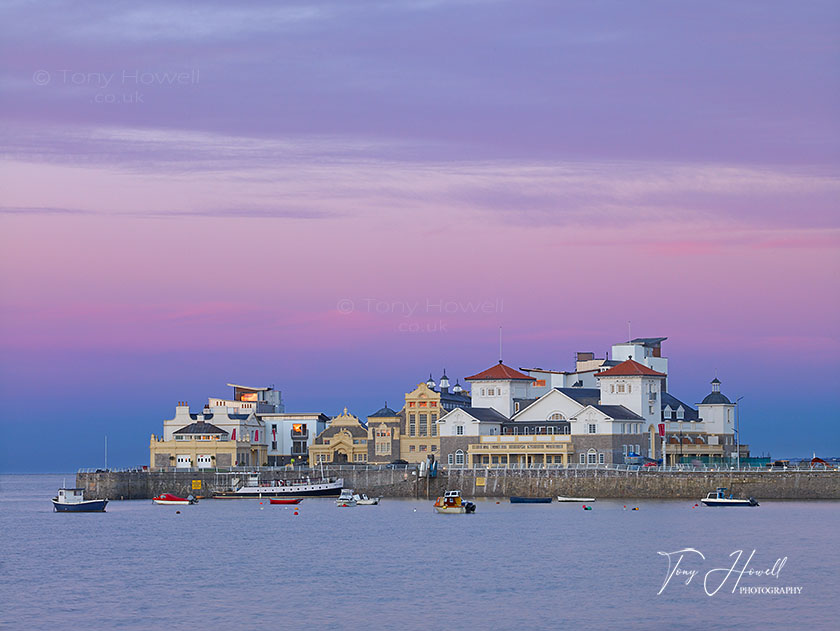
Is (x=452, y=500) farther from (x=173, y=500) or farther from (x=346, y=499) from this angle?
(x=173, y=500)

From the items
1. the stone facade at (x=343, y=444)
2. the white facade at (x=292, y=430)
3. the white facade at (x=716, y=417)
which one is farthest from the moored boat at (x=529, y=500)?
the white facade at (x=292, y=430)

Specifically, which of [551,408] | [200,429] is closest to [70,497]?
[200,429]

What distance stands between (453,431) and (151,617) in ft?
327

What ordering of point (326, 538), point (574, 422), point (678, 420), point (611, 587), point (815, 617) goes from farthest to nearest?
point (678, 420), point (574, 422), point (326, 538), point (611, 587), point (815, 617)

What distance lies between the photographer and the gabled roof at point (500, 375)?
168125 millimetres

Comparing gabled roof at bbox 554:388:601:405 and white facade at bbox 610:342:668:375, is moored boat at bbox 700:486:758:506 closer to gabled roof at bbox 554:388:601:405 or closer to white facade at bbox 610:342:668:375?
gabled roof at bbox 554:388:601:405

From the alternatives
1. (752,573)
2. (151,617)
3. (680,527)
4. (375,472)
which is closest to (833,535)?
(680,527)

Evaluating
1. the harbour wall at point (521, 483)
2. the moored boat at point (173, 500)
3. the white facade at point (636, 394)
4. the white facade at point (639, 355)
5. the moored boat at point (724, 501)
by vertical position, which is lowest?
the moored boat at point (173, 500)

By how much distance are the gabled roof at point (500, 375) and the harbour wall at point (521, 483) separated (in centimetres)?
1763

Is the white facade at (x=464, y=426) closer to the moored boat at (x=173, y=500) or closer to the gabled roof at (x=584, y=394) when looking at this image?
the gabled roof at (x=584, y=394)

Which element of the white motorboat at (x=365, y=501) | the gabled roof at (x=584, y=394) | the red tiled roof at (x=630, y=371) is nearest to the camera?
the white motorboat at (x=365, y=501)

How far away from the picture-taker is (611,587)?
7250 centimetres

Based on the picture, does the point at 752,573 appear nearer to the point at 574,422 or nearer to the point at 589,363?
the point at 574,422

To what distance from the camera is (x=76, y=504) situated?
14162 cm
